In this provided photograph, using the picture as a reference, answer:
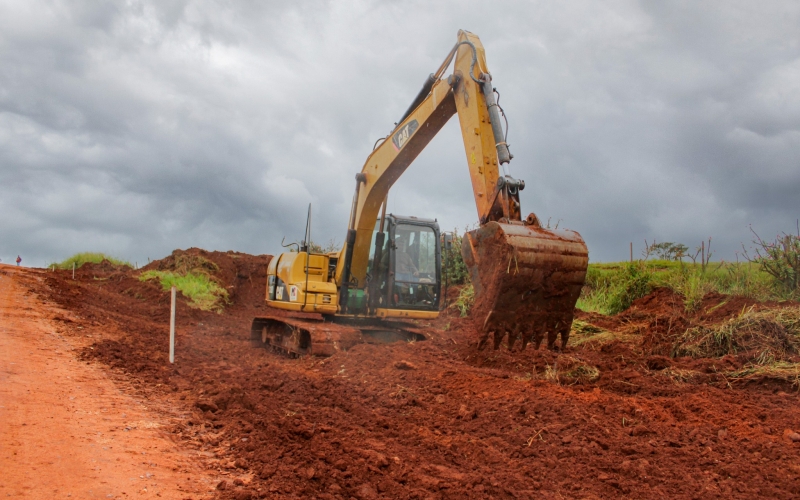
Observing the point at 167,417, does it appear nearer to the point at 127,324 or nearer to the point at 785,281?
the point at 127,324

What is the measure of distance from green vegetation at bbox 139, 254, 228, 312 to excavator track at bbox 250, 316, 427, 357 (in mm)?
7542

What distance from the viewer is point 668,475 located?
4.10 metres

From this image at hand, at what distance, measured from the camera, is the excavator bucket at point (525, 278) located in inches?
207

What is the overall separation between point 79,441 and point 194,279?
15853 mm

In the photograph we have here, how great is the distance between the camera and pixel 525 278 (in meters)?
5.30

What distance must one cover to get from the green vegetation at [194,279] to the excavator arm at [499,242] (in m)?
12.8

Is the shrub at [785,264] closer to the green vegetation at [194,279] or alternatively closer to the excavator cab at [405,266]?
the excavator cab at [405,266]

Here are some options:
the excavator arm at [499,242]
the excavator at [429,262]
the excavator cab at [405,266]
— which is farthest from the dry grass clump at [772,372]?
the excavator cab at [405,266]

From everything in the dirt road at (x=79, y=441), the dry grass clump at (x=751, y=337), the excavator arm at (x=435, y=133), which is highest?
the excavator arm at (x=435, y=133)

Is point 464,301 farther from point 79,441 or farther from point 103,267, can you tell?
point 103,267

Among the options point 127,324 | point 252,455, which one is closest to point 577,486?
point 252,455

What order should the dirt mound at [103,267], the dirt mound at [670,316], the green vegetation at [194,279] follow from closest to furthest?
the dirt mound at [670,316] < the green vegetation at [194,279] < the dirt mound at [103,267]

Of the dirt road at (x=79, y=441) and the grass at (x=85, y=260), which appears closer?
the dirt road at (x=79, y=441)

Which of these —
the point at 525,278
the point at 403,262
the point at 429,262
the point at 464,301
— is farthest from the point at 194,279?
the point at 525,278
